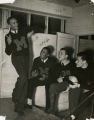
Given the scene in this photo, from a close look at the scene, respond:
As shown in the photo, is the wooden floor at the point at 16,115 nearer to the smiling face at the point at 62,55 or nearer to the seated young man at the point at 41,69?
the seated young man at the point at 41,69

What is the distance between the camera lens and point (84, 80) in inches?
20.5

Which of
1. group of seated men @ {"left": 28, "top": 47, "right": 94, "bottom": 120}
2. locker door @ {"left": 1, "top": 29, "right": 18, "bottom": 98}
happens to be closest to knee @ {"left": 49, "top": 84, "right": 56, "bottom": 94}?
group of seated men @ {"left": 28, "top": 47, "right": 94, "bottom": 120}

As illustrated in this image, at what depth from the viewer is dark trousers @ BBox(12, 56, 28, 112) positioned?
0.49 meters

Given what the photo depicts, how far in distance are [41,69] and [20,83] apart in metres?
0.07

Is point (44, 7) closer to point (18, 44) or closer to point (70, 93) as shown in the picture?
point (18, 44)

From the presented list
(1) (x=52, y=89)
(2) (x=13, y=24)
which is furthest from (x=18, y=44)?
(1) (x=52, y=89)

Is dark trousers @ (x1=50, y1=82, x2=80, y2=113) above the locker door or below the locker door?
below

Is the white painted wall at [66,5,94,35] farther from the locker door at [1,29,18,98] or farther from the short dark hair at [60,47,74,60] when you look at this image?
the locker door at [1,29,18,98]

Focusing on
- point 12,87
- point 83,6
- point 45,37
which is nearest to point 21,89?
point 12,87

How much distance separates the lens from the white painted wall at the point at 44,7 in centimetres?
49

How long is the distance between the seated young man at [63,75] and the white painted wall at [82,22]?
2.2 inches

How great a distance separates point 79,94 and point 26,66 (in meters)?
0.16

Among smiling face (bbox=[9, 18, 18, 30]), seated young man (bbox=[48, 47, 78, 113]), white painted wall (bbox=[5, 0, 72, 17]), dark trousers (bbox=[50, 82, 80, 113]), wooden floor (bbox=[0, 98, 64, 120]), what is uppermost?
white painted wall (bbox=[5, 0, 72, 17])

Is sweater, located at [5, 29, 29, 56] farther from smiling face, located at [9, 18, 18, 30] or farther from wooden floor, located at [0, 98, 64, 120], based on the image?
wooden floor, located at [0, 98, 64, 120]
